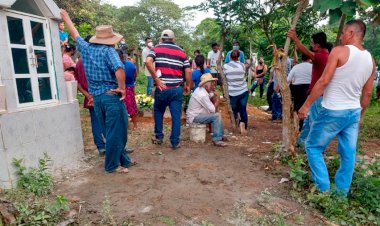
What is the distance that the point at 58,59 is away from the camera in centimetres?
446

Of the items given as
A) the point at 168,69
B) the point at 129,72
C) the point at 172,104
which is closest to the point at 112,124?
the point at 172,104

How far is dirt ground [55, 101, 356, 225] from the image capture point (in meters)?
2.97

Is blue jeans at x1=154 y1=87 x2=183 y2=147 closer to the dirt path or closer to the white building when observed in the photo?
the dirt path

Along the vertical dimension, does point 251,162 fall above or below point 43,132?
below

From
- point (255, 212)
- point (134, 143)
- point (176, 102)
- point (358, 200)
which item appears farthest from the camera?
point (134, 143)

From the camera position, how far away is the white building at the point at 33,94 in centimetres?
346

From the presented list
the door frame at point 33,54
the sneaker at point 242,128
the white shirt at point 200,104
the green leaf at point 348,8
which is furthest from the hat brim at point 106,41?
the sneaker at point 242,128

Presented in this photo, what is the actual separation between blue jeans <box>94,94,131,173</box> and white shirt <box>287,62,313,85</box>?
3484mm

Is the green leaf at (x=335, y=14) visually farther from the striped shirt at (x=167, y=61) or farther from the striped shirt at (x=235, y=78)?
the striped shirt at (x=235, y=78)

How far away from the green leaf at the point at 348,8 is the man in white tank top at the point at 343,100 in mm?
222

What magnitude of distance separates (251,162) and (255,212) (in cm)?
161

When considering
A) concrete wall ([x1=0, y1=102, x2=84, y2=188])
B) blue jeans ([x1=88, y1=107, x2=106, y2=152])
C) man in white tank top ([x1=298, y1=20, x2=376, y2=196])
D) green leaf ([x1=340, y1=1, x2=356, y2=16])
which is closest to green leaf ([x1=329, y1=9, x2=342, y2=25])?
green leaf ([x1=340, y1=1, x2=356, y2=16])

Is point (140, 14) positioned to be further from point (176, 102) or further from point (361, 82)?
point (361, 82)

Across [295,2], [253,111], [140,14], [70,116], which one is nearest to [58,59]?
[70,116]
